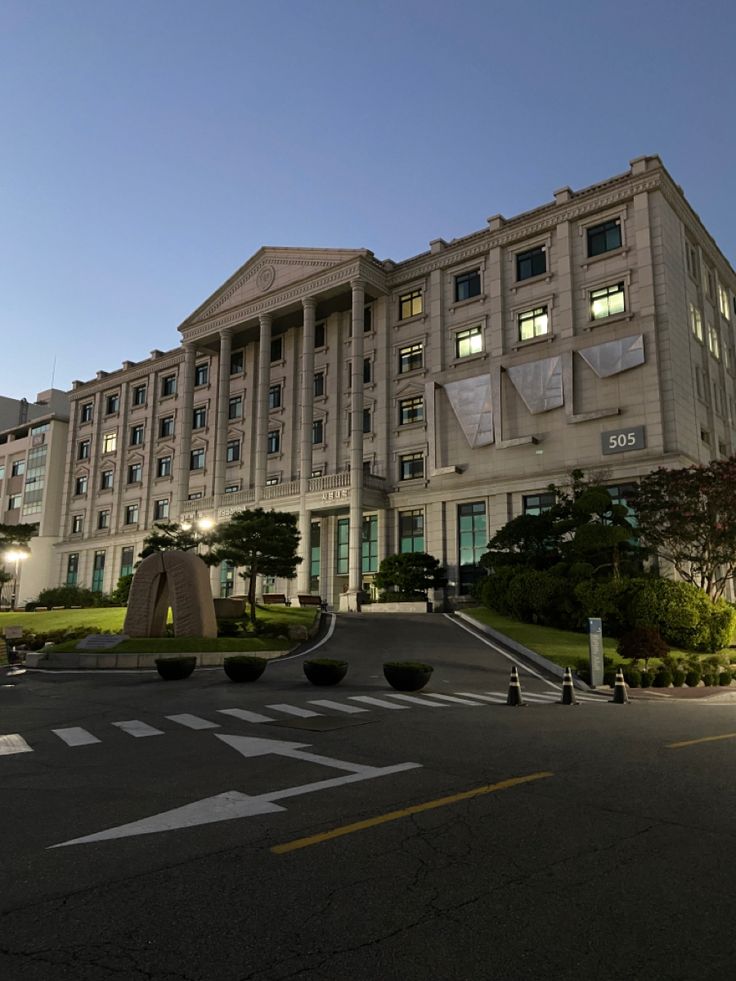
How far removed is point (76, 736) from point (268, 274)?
160 feet

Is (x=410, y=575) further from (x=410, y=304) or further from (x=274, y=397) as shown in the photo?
(x=274, y=397)

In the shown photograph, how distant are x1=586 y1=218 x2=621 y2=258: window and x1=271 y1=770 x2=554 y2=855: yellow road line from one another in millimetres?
40328

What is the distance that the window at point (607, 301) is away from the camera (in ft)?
136

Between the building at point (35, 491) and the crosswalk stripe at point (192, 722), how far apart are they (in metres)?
66.8

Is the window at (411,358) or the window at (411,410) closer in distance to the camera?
the window at (411,410)

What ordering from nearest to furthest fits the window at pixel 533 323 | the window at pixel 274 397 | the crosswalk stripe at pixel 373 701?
the crosswalk stripe at pixel 373 701 < the window at pixel 533 323 < the window at pixel 274 397

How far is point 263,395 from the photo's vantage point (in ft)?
179

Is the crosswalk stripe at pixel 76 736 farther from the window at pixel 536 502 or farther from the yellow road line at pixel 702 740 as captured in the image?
the window at pixel 536 502

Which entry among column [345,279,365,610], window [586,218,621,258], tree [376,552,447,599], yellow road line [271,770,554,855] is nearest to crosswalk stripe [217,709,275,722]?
Result: yellow road line [271,770,554,855]

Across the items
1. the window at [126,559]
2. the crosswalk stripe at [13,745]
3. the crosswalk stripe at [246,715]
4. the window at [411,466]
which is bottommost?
the crosswalk stripe at [13,745]

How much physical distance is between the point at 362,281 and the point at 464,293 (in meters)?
7.35

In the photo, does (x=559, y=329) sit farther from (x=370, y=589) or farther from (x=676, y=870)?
(x=676, y=870)

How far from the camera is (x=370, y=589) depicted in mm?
46500

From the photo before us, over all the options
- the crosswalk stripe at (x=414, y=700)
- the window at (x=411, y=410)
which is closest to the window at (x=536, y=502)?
the window at (x=411, y=410)
